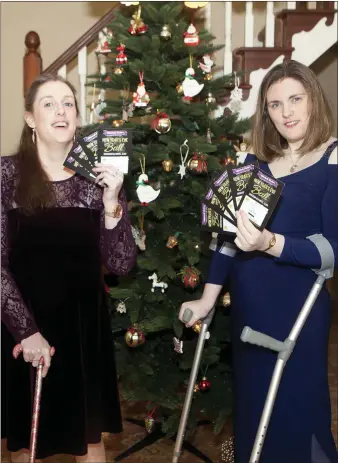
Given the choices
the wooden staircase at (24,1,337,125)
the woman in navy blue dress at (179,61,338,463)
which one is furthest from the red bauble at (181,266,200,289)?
the wooden staircase at (24,1,337,125)

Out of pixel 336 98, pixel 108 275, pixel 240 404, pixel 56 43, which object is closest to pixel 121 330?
pixel 108 275

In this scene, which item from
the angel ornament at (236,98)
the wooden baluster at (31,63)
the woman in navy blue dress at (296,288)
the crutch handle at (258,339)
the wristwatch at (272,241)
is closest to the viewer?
the crutch handle at (258,339)

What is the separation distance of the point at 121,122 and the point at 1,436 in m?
1.67

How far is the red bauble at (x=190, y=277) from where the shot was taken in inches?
127

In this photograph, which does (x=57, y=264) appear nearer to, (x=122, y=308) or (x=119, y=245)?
(x=119, y=245)

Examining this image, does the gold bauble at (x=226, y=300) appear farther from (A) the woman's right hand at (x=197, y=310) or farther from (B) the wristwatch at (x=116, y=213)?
(B) the wristwatch at (x=116, y=213)

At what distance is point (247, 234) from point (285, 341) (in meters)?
0.34

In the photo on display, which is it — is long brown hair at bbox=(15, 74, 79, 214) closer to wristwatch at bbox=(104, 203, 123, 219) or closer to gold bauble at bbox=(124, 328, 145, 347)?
wristwatch at bbox=(104, 203, 123, 219)

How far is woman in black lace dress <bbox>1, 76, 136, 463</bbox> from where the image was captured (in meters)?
2.29

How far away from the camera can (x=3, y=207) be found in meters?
2.29

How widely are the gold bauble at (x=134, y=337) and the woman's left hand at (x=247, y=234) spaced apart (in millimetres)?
1460

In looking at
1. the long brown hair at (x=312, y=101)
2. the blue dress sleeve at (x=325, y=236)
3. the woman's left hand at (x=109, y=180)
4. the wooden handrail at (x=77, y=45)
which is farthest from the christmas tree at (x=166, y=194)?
the blue dress sleeve at (x=325, y=236)

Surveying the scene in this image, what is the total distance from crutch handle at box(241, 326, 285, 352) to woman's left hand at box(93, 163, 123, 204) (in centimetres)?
70

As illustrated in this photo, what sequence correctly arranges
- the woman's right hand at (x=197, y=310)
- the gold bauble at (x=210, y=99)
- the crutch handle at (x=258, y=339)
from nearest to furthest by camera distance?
1. the crutch handle at (x=258, y=339)
2. the woman's right hand at (x=197, y=310)
3. the gold bauble at (x=210, y=99)
